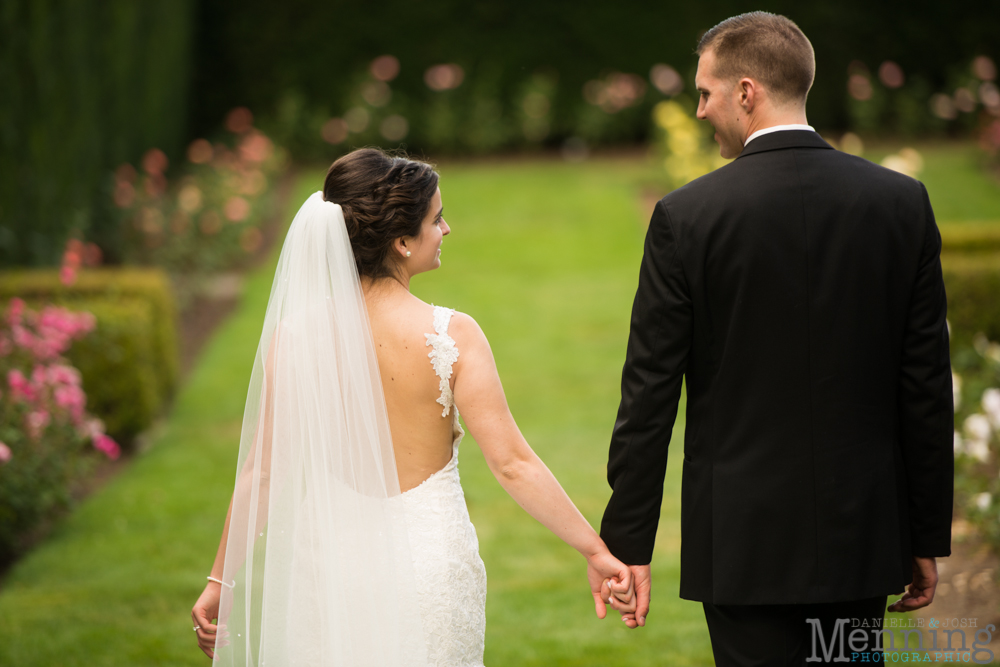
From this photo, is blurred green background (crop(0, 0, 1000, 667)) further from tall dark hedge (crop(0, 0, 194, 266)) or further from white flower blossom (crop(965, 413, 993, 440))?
white flower blossom (crop(965, 413, 993, 440))

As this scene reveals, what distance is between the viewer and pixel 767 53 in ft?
7.27

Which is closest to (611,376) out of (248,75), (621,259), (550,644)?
(621,259)

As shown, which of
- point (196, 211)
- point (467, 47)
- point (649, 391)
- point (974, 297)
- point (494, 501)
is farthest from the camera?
point (467, 47)

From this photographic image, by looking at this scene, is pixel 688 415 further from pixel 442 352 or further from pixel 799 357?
pixel 442 352

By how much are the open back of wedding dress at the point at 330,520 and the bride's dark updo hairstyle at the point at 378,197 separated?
4 cm

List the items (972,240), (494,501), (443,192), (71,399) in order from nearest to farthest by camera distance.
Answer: (71,399) < (494,501) < (972,240) < (443,192)

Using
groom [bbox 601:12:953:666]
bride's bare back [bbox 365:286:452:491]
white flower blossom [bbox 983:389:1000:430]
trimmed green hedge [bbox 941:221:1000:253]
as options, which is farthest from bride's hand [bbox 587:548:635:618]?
trimmed green hedge [bbox 941:221:1000:253]

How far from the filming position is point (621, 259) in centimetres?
999

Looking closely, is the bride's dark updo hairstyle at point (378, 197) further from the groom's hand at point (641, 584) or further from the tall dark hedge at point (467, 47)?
the tall dark hedge at point (467, 47)

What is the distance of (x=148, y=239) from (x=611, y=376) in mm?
4866

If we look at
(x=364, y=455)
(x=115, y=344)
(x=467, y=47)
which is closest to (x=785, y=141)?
(x=364, y=455)

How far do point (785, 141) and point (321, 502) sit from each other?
1436 mm

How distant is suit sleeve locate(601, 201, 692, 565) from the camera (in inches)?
87.8

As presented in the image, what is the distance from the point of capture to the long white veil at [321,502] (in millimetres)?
2312
